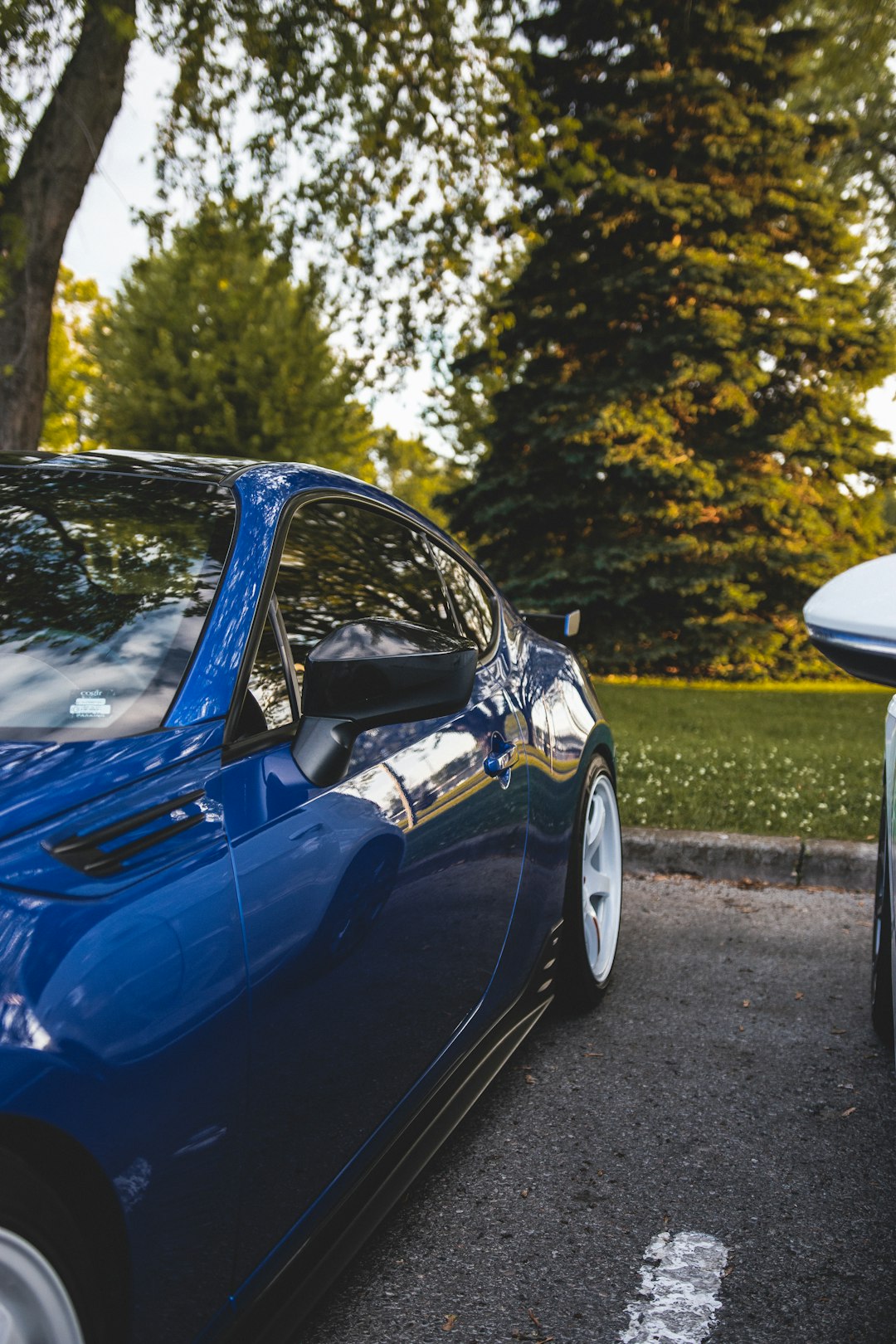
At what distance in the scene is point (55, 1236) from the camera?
1.21 m

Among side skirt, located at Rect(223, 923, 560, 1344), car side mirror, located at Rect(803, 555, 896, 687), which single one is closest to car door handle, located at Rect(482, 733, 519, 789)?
side skirt, located at Rect(223, 923, 560, 1344)

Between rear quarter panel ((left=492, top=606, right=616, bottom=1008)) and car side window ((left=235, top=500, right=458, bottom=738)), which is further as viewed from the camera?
rear quarter panel ((left=492, top=606, right=616, bottom=1008))

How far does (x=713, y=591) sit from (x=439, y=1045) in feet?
51.5

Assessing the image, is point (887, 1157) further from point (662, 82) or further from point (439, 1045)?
point (662, 82)

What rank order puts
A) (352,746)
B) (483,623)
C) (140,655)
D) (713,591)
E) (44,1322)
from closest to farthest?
(44,1322) → (140,655) → (352,746) → (483,623) → (713,591)

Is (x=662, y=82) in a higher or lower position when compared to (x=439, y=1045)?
higher

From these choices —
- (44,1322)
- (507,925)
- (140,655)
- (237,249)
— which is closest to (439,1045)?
(507,925)

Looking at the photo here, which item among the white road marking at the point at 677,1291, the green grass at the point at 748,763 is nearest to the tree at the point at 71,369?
the green grass at the point at 748,763

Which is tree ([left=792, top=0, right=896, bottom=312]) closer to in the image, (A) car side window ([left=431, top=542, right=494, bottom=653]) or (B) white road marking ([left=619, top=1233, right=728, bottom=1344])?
(A) car side window ([left=431, top=542, right=494, bottom=653])

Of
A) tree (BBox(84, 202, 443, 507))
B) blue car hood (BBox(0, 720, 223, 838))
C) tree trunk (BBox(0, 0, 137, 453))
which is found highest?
tree (BBox(84, 202, 443, 507))

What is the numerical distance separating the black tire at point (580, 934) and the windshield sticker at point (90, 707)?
6.10 feet

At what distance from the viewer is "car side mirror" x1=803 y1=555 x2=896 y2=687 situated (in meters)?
1.44

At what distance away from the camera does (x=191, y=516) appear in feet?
7.00

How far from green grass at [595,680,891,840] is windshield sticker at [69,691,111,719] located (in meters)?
4.43
